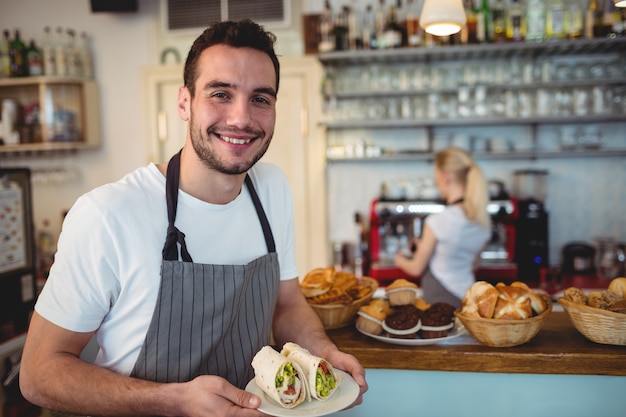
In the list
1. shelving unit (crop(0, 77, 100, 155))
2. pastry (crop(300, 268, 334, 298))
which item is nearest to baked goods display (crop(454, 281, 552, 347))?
pastry (crop(300, 268, 334, 298))

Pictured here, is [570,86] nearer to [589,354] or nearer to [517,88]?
[517,88]

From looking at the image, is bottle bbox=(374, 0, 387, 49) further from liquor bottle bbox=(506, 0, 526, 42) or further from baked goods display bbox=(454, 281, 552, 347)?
baked goods display bbox=(454, 281, 552, 347)

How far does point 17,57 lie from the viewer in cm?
461

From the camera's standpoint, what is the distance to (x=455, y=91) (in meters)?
4.04

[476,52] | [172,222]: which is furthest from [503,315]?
[476,52]

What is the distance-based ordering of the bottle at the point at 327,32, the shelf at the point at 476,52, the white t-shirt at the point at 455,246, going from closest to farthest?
the white t-shirt at the point at 455,246
the shelf at the point at 476,52
the bottle at the point at 327,32

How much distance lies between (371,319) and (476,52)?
2701 mm

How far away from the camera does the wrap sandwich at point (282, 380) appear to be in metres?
1.34

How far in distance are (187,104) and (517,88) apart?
3.00m

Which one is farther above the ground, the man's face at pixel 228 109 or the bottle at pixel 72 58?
the bottle at pixel 72 58

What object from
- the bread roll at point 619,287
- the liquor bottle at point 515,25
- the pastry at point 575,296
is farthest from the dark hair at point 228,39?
the liquor bottle at point 515,25

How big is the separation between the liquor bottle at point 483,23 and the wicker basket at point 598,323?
2626mm

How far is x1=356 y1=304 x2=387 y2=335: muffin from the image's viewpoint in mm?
1975

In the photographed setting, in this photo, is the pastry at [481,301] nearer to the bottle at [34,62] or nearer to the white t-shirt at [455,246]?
the white t-shirt at [455,246]
